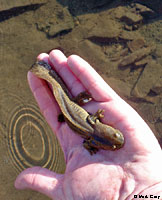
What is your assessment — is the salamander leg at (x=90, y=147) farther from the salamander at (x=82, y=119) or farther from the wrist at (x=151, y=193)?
the wrist at (x=151, y=193)

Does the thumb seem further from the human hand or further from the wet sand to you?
the wet sand

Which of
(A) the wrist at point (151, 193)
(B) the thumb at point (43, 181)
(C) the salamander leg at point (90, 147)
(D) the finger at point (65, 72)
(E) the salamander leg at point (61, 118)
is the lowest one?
(B) the thumb at point (43, 181)


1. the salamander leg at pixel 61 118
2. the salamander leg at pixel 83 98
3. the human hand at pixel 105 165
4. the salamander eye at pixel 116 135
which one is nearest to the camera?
the human hand at pixel 105 165

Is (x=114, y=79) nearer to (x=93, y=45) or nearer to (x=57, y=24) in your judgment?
(x=93, y=45)

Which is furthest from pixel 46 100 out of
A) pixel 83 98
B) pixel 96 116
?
pixel 96 116

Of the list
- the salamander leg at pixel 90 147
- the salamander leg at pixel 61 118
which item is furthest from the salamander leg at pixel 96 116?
the salamander leg at pixel 61 118

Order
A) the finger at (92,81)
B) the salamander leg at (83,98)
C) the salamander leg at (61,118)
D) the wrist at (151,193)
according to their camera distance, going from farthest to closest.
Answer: the salamander leg at (61,118) → the salamander leg at (83,98) → the finger at (92,81) → the wrist at (151,193)

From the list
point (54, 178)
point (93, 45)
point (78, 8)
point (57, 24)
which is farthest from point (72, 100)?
point (78, 8)

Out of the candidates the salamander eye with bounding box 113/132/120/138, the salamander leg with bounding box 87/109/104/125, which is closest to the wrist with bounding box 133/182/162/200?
the salamander eye with bounding box 113/132/120/138

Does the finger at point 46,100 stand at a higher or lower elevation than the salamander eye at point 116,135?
lower
